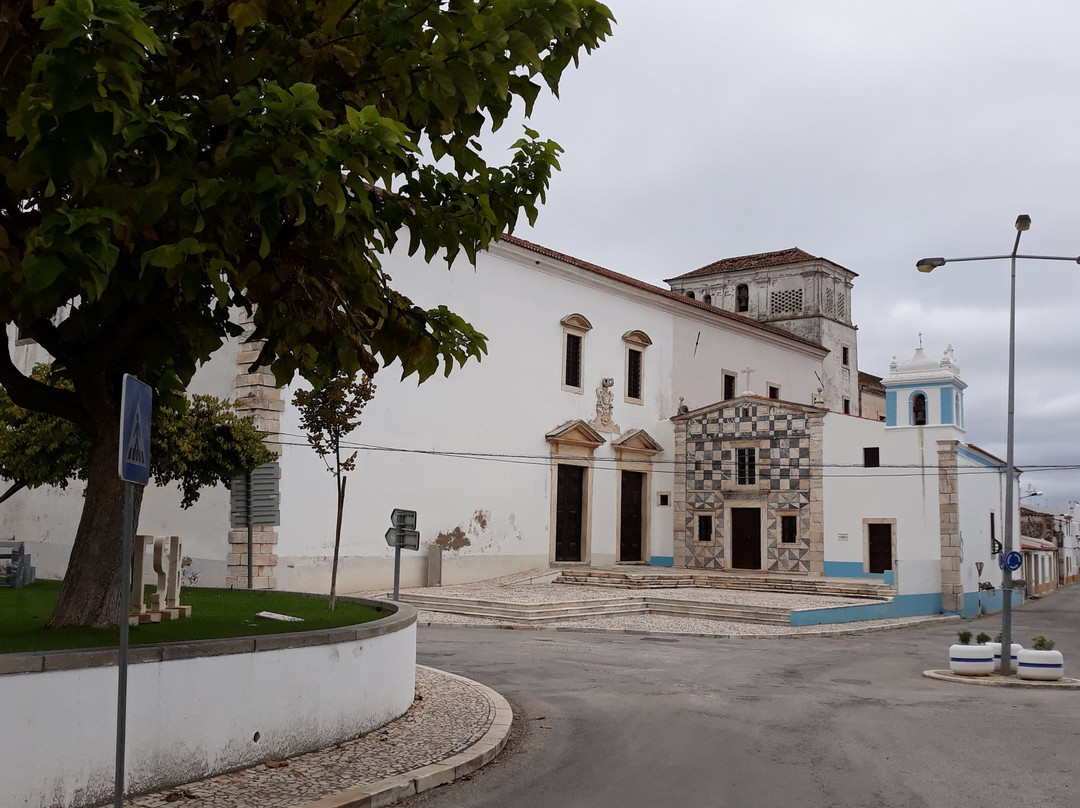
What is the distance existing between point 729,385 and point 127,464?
31.6 metres

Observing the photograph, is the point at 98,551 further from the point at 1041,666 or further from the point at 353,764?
the point at 1041,666

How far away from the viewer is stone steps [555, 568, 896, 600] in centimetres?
2572

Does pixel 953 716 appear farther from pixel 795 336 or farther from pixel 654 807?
pixel 795 336

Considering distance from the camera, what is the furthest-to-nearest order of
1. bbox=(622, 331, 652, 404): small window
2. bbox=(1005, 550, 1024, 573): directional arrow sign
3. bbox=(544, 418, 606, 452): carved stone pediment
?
bbox=(622, 331, 652, 404): small window
bbox=(544, 418, 606, 452): carved stone pediment
bbox=(1005, 550, 1024, 573): directional arrow sign

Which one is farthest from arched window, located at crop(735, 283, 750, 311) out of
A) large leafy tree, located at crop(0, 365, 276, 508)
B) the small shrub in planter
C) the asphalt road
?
large leafy tree, located at crop(0, 365, 276, 508)

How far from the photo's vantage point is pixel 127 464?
480 centimetres

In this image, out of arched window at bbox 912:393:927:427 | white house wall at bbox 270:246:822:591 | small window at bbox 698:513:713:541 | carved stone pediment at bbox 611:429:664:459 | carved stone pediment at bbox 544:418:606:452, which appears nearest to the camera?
white house wall at bbox 270:246:822:591

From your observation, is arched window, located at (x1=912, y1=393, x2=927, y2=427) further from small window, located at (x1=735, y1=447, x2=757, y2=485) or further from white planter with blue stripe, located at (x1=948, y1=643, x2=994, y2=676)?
white planter with blue stripe, located at (x1=948, y1=643, x2=994, y2=676)

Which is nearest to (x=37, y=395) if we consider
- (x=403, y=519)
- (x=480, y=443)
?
(x=403, y=519)

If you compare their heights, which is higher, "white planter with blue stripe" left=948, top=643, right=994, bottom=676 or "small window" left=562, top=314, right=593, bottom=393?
"small window" left=562, top=314, right=593, bottom=393

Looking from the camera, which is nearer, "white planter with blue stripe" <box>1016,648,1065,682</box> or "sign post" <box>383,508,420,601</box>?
"white planter with blue stripe" <box>1016,648,1065,682</box>

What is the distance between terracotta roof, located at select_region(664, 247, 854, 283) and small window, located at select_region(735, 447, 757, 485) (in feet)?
46.8

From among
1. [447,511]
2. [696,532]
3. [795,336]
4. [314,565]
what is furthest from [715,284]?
[314,565]

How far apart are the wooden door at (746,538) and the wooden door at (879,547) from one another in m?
3.20
